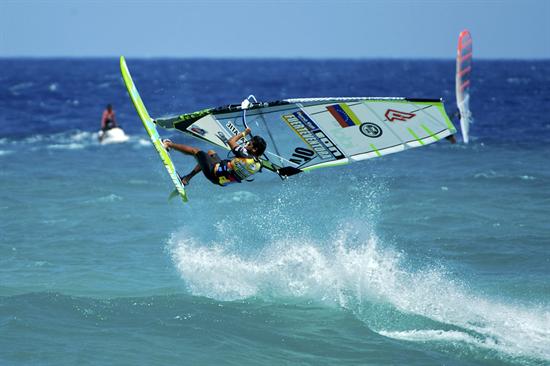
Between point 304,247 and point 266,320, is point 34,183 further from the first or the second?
point 266,320

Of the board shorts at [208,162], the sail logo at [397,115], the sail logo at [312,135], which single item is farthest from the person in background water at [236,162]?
the sail logo at [397,115]

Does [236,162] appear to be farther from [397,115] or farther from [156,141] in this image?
[397,115]

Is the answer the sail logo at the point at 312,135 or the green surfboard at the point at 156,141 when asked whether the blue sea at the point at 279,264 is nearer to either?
the green surfboard at the point at 156,141

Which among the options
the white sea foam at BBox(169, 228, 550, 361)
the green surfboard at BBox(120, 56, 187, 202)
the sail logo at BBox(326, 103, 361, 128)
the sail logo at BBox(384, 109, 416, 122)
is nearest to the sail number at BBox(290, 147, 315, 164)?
the sail logo at BBox(326, 103, 361, 128)

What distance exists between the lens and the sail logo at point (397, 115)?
432 inches

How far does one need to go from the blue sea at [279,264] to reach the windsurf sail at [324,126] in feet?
3.23

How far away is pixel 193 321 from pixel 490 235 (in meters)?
7.82

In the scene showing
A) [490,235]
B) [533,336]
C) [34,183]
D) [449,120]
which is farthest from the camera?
[34,183]

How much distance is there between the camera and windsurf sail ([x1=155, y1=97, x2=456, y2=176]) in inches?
431

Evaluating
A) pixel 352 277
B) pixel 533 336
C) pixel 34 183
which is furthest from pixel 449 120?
pixel 34 183

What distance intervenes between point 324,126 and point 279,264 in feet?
13.6

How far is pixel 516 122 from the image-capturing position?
38938 millimetres

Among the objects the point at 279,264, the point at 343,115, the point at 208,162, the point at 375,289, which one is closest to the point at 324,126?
the point at 343,115

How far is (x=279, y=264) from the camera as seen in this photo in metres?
15.3
